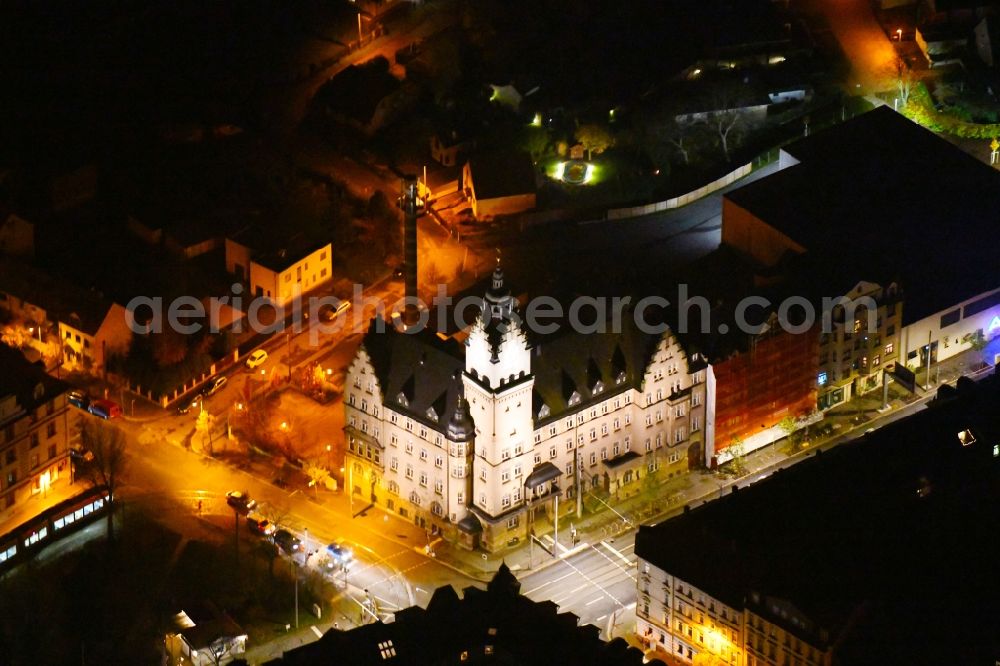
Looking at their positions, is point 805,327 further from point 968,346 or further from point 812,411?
point 968,346

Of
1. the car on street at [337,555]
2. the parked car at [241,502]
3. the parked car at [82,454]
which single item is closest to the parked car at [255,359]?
the parked car at [82,454]

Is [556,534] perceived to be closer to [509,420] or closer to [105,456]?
[509,420]

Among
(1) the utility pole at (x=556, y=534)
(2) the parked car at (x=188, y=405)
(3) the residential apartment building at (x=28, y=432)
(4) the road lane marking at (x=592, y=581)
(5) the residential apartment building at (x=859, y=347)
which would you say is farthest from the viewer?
(2) the parked car at (x=188, y=405)

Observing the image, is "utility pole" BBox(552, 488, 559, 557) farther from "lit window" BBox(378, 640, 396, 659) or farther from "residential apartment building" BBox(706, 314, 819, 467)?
"lit window" BBox(378, 640, 396, 659)

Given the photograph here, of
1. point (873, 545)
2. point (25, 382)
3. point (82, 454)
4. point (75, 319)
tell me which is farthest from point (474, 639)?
point (75, 319)

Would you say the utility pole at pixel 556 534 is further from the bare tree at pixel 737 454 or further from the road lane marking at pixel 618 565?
the bare tree at pixel 737 454

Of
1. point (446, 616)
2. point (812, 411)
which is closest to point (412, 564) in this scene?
point (446, 616)
